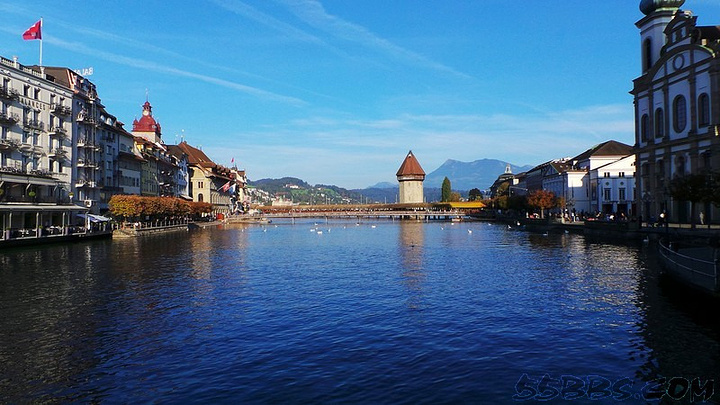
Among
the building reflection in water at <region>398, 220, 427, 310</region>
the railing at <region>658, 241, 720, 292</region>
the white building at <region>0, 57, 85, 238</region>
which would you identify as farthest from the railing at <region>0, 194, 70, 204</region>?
the railing at <region>658, 241, 720, 292</region>

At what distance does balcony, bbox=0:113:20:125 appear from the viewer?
208ft

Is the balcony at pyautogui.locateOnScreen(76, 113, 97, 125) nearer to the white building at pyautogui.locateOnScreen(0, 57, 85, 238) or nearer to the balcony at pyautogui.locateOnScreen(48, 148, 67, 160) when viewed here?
the white building at pyautogui.locateOnScreen(0, 57, 85, 238)

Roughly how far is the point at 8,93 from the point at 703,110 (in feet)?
292

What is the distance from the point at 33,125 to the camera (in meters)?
69.6

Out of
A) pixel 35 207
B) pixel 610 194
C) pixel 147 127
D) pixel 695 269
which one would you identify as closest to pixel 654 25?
pixel 610 194

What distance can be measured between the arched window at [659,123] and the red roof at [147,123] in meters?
123

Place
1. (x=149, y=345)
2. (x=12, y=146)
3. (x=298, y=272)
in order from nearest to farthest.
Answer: (x=149, y=345)
(x=298, y=272)
(x=12, y=146)

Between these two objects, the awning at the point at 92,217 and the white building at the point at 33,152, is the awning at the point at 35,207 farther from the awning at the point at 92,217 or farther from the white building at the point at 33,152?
the awning at the point at 92,217

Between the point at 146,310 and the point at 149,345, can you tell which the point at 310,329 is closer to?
the point at 149,345

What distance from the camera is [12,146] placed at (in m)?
65.1

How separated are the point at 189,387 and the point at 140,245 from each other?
57.2m

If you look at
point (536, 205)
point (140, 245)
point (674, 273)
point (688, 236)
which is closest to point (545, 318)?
point (674, 273)

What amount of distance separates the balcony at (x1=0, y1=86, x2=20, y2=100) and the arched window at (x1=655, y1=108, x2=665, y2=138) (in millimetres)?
89954

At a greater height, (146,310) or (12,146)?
(12,146)
